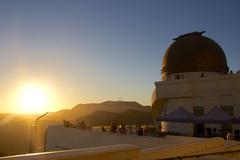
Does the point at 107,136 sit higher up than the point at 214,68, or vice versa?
the point at 214,68

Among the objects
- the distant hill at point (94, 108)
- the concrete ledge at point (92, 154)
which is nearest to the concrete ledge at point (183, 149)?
the concrete ledge at point (92, 154)

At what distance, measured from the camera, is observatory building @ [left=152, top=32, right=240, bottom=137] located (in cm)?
2298

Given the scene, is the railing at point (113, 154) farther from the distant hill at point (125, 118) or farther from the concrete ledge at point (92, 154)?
the distant hill at point (125, 118)

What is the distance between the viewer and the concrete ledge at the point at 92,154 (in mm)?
4949

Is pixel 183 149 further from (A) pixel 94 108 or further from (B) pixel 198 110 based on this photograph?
Result: (A) pixel 94 108

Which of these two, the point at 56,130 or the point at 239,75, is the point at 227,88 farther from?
the point at 56,130

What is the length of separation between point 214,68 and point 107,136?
14.7m

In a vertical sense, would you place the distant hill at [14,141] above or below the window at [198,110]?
below

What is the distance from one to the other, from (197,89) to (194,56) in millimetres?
4966

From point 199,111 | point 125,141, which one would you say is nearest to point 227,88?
point 199,111

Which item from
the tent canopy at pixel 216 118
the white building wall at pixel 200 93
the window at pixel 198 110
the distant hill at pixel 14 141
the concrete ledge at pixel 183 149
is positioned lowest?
the distant hill at pixel 14 141

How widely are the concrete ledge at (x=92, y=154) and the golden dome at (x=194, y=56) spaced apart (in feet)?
80.1

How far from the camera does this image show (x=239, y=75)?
2281 cm

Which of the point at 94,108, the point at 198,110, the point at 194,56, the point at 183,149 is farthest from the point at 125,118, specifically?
the point at 183,149
